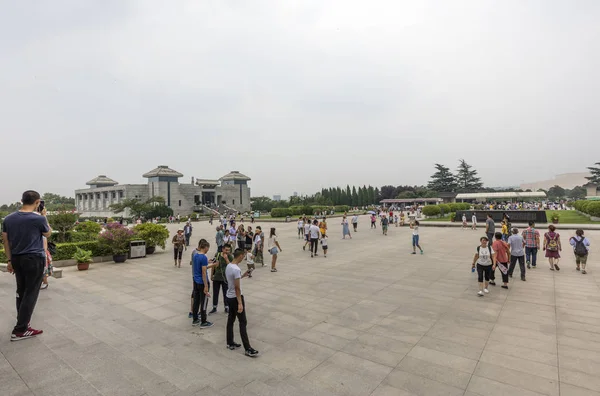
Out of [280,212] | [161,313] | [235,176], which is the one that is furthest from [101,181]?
[161,313]

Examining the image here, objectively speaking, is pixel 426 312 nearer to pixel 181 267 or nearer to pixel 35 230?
pixel 35 230

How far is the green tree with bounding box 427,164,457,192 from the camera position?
293ft

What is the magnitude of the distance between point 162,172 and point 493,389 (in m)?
71.7

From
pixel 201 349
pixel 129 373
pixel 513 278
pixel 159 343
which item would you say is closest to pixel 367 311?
pixel 201 349

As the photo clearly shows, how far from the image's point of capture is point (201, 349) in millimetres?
4645

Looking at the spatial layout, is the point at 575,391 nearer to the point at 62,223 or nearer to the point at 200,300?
the point at 200,300

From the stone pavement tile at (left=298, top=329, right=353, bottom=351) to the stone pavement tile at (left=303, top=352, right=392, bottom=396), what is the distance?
1.17ft

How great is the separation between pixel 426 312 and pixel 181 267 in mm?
8696

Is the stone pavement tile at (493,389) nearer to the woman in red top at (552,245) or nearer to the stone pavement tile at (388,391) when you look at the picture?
the stone pavement tile at (388,391)

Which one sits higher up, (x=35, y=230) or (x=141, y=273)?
(x=35, y=230)

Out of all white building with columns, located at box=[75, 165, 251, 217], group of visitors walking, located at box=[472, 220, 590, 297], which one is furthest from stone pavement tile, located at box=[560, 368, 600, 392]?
white building with columns, located at box=[75, 165, 251, 217]

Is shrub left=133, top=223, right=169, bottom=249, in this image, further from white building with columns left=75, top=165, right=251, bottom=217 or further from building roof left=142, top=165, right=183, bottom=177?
building roof left=142, top=165, right=183, bottom=177

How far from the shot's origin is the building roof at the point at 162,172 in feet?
219

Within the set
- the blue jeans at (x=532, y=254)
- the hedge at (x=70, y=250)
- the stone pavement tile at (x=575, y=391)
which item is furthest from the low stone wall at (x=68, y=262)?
the blue jeans at (x=532, y=254)
